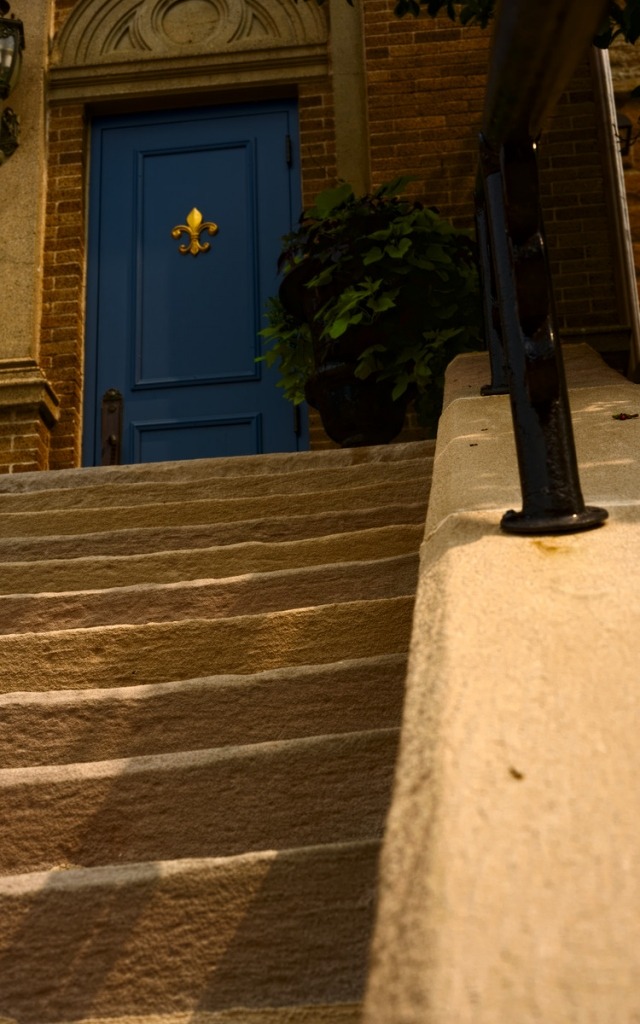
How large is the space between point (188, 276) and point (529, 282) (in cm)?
482

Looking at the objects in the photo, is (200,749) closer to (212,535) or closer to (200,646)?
(200,646)

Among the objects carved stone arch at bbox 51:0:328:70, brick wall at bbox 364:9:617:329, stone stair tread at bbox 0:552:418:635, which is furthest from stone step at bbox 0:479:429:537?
carved stone arch at bbox 51:0:328:70

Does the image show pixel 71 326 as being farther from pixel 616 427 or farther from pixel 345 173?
pixel 616 427

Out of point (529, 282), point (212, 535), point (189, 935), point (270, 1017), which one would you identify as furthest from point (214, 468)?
point (270, 1017)

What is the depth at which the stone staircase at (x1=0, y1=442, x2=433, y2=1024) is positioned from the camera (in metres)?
1.27

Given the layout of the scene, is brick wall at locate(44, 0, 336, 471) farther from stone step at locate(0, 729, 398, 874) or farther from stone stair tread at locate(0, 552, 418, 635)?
stone step at locate(0, 729, 398, 874)

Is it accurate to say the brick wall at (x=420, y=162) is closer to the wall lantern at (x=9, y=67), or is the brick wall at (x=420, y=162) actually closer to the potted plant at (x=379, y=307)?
the wall lantern at (x=9, y=67)

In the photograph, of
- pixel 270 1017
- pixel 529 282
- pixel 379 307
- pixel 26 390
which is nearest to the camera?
pixel 270 1017

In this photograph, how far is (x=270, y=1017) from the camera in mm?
1157

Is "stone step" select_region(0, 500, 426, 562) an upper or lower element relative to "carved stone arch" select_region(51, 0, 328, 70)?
lower

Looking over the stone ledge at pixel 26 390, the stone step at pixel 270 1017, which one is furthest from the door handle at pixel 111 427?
the stone step at pixel 270 1017

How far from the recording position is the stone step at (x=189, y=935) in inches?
48.3

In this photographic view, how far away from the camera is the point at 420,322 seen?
452 centimetres

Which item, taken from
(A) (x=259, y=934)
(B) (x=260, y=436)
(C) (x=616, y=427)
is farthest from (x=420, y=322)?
(A) (x=259, y=934)
